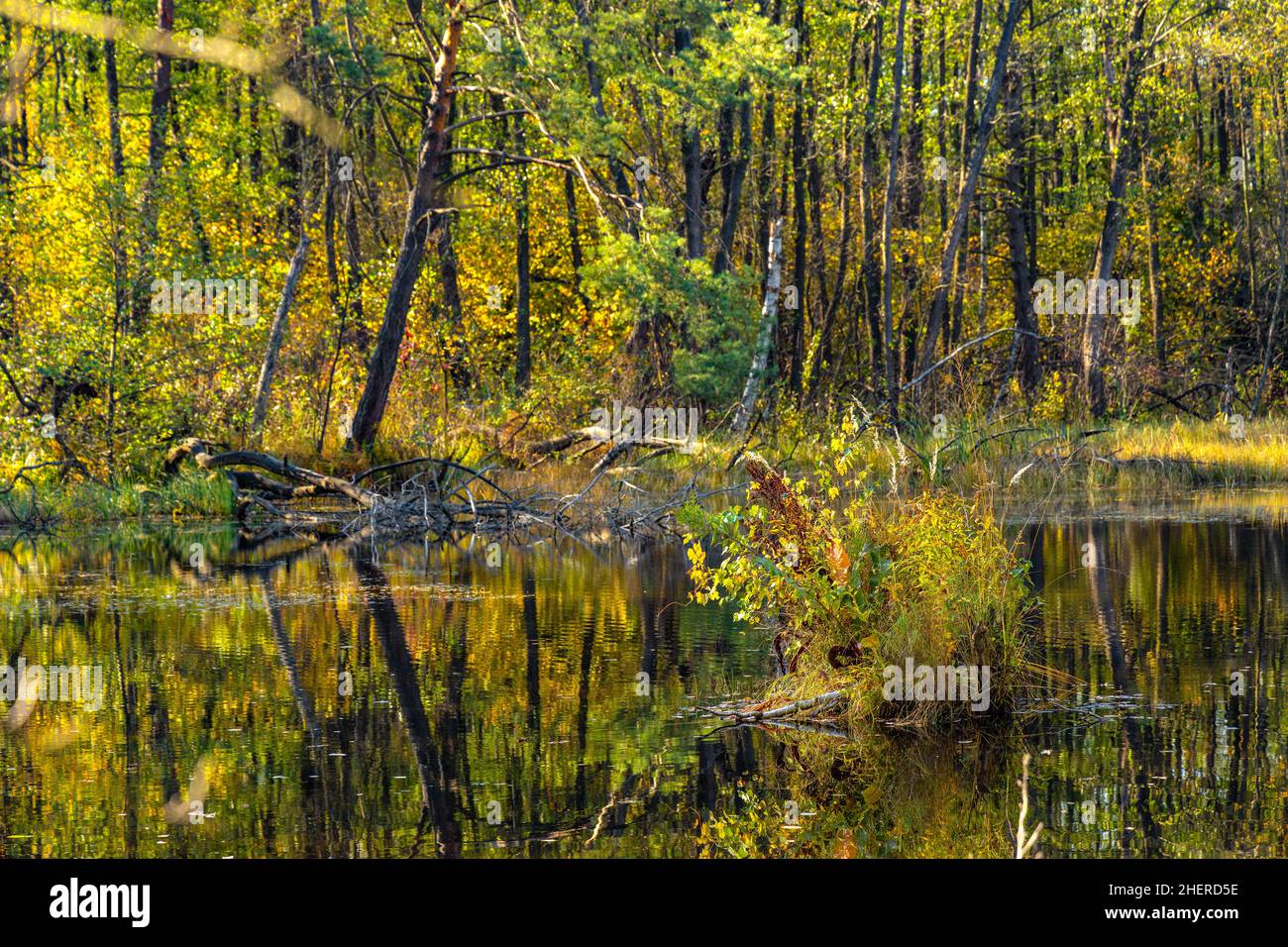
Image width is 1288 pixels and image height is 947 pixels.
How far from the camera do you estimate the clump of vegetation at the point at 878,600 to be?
7688mm

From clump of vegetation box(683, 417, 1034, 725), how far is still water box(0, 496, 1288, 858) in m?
0.30

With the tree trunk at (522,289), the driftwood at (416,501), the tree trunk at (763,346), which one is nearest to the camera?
the driftwood at (416,501)

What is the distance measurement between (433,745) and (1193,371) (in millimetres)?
25695

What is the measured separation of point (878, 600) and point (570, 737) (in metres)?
1.71

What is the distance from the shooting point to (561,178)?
3525cm

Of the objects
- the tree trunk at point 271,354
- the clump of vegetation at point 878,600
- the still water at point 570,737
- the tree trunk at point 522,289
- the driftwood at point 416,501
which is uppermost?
the tree trunk at point 522,289

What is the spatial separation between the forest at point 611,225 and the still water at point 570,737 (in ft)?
21.9

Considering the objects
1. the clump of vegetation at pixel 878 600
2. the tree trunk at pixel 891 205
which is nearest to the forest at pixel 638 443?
the clump of vegetation at pixel 878 600

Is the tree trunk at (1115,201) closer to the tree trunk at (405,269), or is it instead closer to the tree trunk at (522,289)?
the tree trunk at (522,289)

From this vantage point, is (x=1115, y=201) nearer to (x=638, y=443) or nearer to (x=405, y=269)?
(x=638, y=443)

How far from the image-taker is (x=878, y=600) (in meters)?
7.89

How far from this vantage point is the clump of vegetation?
303 inches

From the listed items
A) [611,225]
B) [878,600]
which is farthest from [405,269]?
[878,600]

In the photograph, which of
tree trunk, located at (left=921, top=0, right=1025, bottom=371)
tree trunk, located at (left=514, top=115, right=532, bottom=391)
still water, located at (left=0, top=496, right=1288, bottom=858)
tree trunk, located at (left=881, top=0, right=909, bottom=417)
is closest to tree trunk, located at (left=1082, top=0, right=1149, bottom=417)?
tree trunk, located at (left=921, top=0, right=1025, bottom=371)
